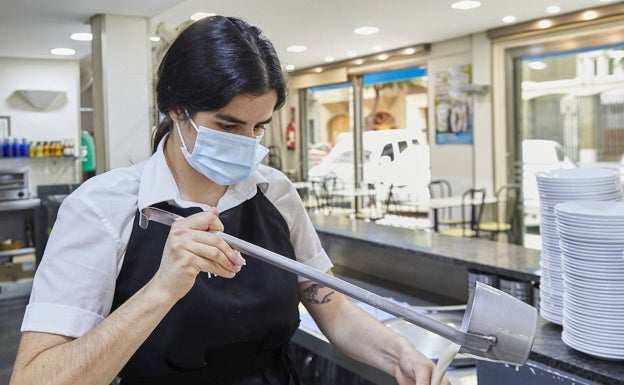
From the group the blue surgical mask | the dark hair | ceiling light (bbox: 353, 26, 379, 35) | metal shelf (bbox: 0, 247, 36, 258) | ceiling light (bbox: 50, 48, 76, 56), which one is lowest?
metal shelf (bbox: 0, 247, 36, 258)

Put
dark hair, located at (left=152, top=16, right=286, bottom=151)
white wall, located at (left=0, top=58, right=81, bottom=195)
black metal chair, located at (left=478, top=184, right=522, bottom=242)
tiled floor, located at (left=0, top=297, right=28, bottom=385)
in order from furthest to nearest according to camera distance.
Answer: white wall, located at (left=0, top=58, right=81, bottom=195) → black metal chair, located at (left=478, top=184, right=522, bottom=242) → tiled floor, located at (left=0, top=297, right=28, bottom=385) → dark hair, located at (left=152, top=16, right=286, bottom=151)

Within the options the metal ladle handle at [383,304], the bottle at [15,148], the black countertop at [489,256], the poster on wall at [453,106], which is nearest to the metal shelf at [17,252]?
the bottle at [15,148]

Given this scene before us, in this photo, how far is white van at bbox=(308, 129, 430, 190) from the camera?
26.2 ft

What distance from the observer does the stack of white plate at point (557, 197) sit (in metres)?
1.25

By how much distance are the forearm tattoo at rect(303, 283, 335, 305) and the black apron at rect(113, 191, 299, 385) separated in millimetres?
84

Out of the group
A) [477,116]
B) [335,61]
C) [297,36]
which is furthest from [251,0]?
[335,61]

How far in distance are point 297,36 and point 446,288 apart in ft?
16.2

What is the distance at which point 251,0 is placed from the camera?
16.5 feet

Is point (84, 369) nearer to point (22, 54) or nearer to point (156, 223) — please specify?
point (156, 223)

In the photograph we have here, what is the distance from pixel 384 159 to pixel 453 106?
1.70 meters

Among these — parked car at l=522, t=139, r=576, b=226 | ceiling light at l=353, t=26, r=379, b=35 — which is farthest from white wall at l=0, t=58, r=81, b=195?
parked car at l=522, t=139, r=576, b=226

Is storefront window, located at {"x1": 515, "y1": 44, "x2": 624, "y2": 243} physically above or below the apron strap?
above

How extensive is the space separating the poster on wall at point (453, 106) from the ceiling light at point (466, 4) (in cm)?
169

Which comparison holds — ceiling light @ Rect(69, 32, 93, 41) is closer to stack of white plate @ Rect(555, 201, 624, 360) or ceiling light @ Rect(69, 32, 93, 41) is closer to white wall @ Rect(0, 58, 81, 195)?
white wall @ Rect(0, 58, 81, 195)
